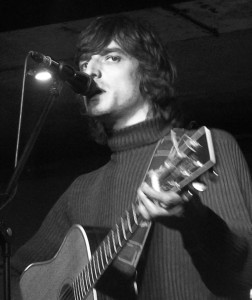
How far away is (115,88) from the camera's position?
1.97 m

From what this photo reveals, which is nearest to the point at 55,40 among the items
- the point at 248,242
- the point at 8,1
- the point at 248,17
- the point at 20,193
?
the point at 8,1

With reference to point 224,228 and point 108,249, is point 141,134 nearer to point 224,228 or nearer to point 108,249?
point 108,249

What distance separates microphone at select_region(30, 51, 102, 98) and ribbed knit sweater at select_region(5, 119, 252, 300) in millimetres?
223

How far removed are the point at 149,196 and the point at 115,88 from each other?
76cm

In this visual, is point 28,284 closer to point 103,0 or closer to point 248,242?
point 248,242

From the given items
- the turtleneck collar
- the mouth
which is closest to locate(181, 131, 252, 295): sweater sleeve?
the turtleneck collar

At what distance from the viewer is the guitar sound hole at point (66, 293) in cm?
188

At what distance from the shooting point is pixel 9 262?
7.14 feet

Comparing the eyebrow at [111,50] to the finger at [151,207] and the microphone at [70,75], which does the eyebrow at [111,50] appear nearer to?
the microphone at [70,75]

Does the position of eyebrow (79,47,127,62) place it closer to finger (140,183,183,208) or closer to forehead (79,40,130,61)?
forehead (79,40,130,61)

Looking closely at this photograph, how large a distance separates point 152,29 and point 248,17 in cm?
114

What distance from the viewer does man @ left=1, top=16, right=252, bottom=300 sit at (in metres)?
1.41

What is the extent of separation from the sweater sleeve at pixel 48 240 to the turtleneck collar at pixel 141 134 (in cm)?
34

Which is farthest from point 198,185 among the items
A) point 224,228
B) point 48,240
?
point 48,240
